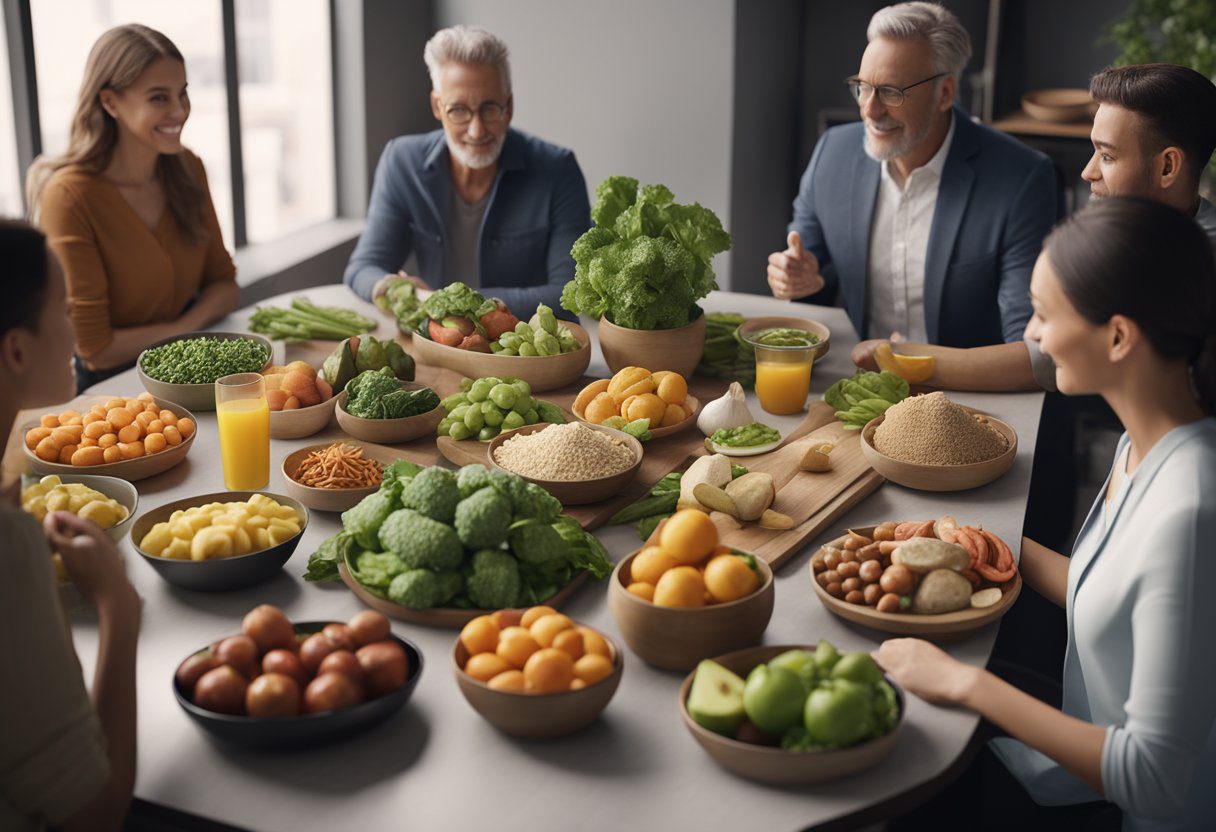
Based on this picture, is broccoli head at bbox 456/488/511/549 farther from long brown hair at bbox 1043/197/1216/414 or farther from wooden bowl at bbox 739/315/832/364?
wooden bowl at bbox 739/315/832/364

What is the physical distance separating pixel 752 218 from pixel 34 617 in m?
4.74

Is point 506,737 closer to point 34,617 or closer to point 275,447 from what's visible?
point 34,617

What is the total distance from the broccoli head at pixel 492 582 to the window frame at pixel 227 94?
9.43 ft

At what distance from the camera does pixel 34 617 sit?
130 centimetres

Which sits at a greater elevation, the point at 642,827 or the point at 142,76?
the point at 142,76

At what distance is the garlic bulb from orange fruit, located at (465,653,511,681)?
110 centimetres

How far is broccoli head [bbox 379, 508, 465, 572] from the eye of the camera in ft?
5.57

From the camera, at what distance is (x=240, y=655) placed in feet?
4.93

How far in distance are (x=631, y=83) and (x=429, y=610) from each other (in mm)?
4099

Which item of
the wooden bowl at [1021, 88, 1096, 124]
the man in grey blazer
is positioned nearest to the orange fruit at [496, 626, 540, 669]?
the man in grey blazer

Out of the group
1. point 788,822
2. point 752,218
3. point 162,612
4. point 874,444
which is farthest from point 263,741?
point 752,218

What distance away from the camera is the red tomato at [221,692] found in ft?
4.76

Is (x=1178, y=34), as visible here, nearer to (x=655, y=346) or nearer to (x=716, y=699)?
(x=655, y=346)

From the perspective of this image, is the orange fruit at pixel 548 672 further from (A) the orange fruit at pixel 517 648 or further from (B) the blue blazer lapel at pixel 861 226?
(B) the blue blazer lapel at pixel 861 226
